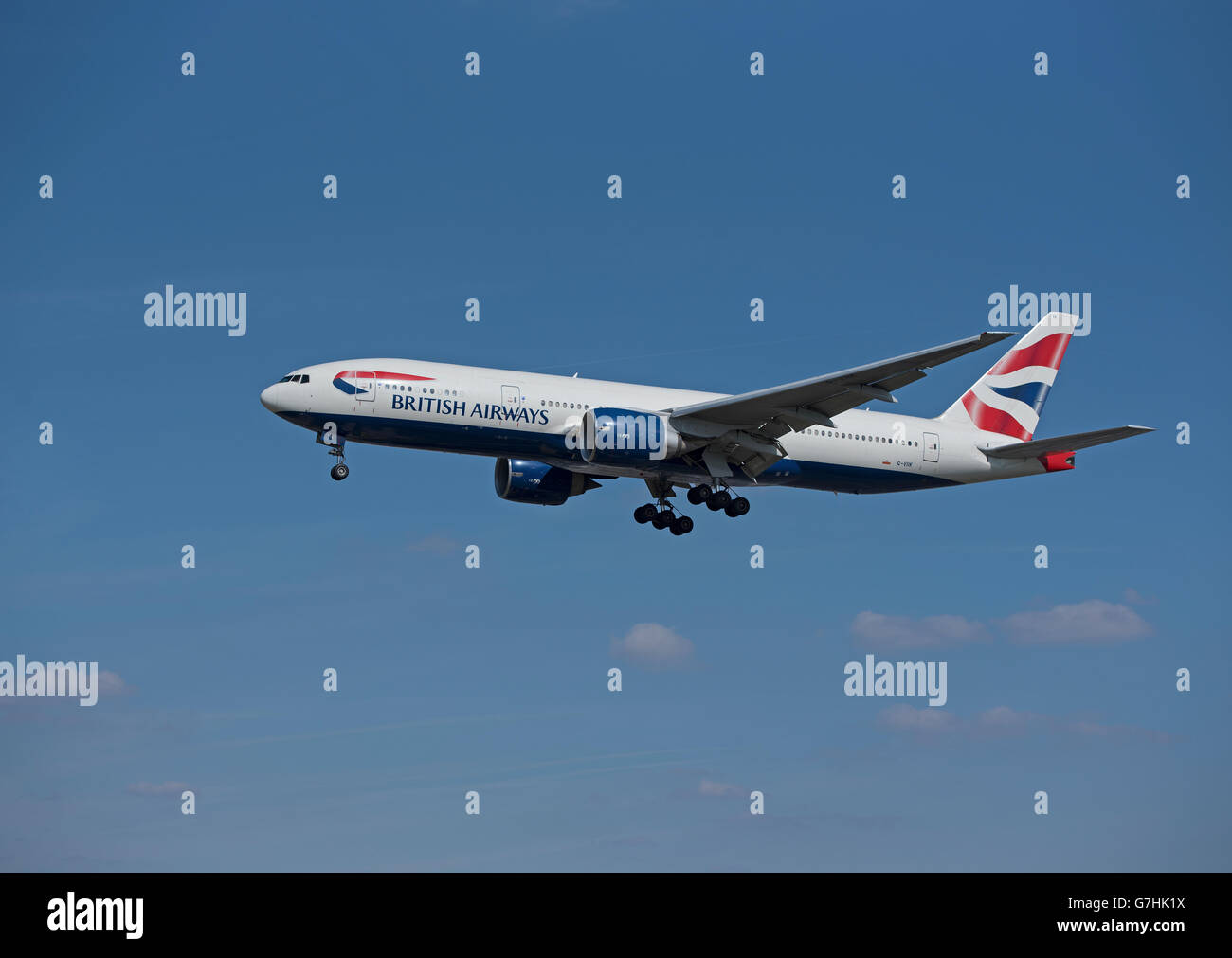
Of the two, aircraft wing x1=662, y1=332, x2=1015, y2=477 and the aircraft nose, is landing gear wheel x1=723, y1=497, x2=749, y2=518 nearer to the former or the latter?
aircraft wing x1=662, y1=332, x2=1015, y2=477

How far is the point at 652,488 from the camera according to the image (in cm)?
5219

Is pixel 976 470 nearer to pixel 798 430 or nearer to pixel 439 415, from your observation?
pixel 798 430

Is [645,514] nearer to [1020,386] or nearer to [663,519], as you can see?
[663,519]

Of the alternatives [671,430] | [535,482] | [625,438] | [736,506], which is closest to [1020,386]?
[736,506]

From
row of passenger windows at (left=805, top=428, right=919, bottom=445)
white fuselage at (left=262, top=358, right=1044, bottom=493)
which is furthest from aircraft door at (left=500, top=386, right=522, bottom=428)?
row of passenger windows at (left=805, top=428, right=919, bottom=445)

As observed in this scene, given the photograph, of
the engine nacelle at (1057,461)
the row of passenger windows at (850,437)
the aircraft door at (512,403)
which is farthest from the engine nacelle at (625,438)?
the engine nacelle at (1057,461)

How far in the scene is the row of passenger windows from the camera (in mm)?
49781

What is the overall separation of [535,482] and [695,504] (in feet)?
18.2

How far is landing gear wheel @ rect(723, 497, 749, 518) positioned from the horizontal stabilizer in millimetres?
8926

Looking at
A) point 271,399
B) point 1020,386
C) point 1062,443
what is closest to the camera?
point 271,399

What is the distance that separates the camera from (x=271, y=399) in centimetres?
4478

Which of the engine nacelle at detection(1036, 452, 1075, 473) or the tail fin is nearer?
the engine nacelle at detection(1036, 452, 1075, 473)

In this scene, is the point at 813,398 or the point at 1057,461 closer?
the point at 813,398
